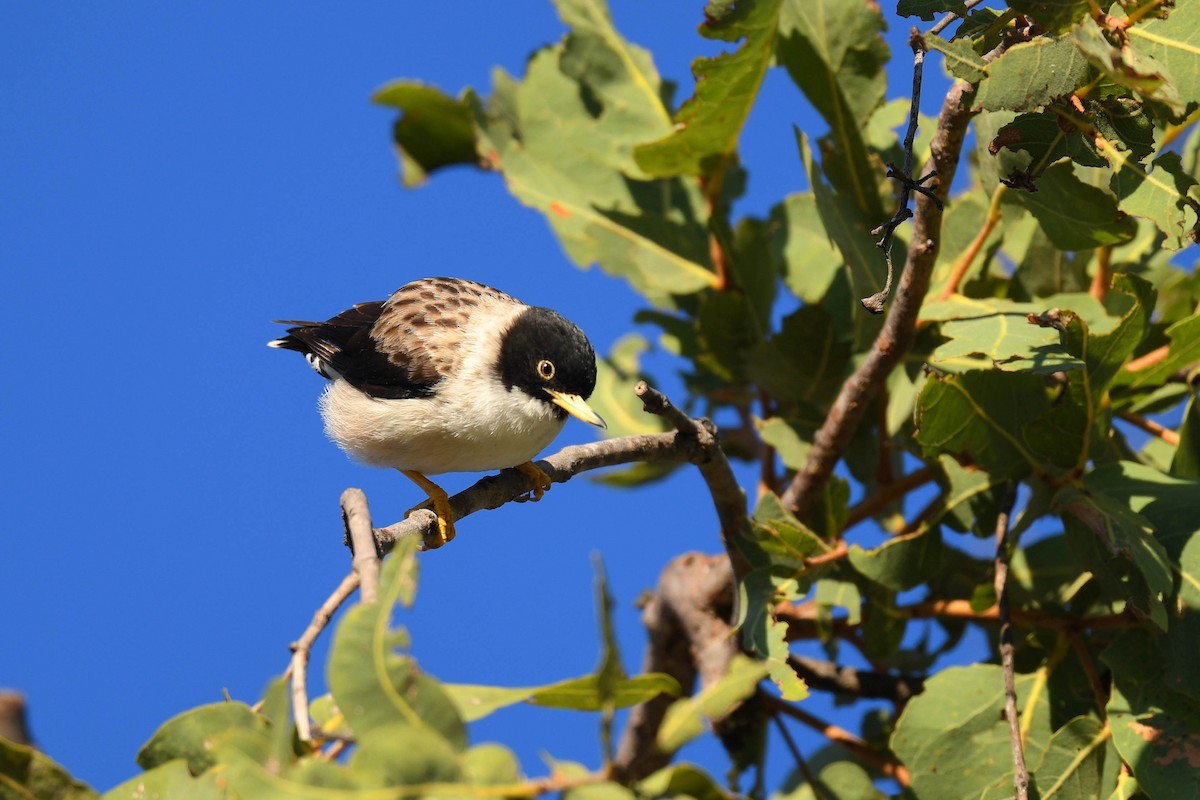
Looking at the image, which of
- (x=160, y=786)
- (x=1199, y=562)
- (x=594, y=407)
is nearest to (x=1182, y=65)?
(x=1199, y=562)

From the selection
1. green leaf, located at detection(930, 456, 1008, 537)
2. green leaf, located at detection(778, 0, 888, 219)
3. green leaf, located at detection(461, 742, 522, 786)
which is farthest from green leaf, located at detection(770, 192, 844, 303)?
green leaf, located at detection(461, 742, 522, 786)

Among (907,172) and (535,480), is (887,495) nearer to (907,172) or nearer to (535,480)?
(535,480)

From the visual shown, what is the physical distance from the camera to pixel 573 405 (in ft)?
14.5

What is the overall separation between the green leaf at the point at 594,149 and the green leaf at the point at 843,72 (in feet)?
2.40

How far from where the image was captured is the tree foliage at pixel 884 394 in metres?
2.28

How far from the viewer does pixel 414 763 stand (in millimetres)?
1819

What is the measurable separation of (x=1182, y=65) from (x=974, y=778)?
212 cm

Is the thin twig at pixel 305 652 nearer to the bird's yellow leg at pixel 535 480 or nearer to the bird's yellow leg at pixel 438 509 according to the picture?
the bird's yellow leg at pixel 438 509

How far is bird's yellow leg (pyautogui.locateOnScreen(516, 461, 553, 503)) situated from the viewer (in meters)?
4.36

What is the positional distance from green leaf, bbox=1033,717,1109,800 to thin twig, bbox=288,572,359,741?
2.15 m

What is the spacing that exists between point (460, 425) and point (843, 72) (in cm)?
198

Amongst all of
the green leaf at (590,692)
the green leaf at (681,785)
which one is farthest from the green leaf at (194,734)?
the green leaf at (681,785)

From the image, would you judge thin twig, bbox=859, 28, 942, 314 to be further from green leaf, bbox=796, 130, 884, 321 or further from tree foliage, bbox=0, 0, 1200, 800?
green leaf, bbox=796, 130, 884, 321

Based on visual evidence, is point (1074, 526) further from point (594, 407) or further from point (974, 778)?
point (594, 407)
